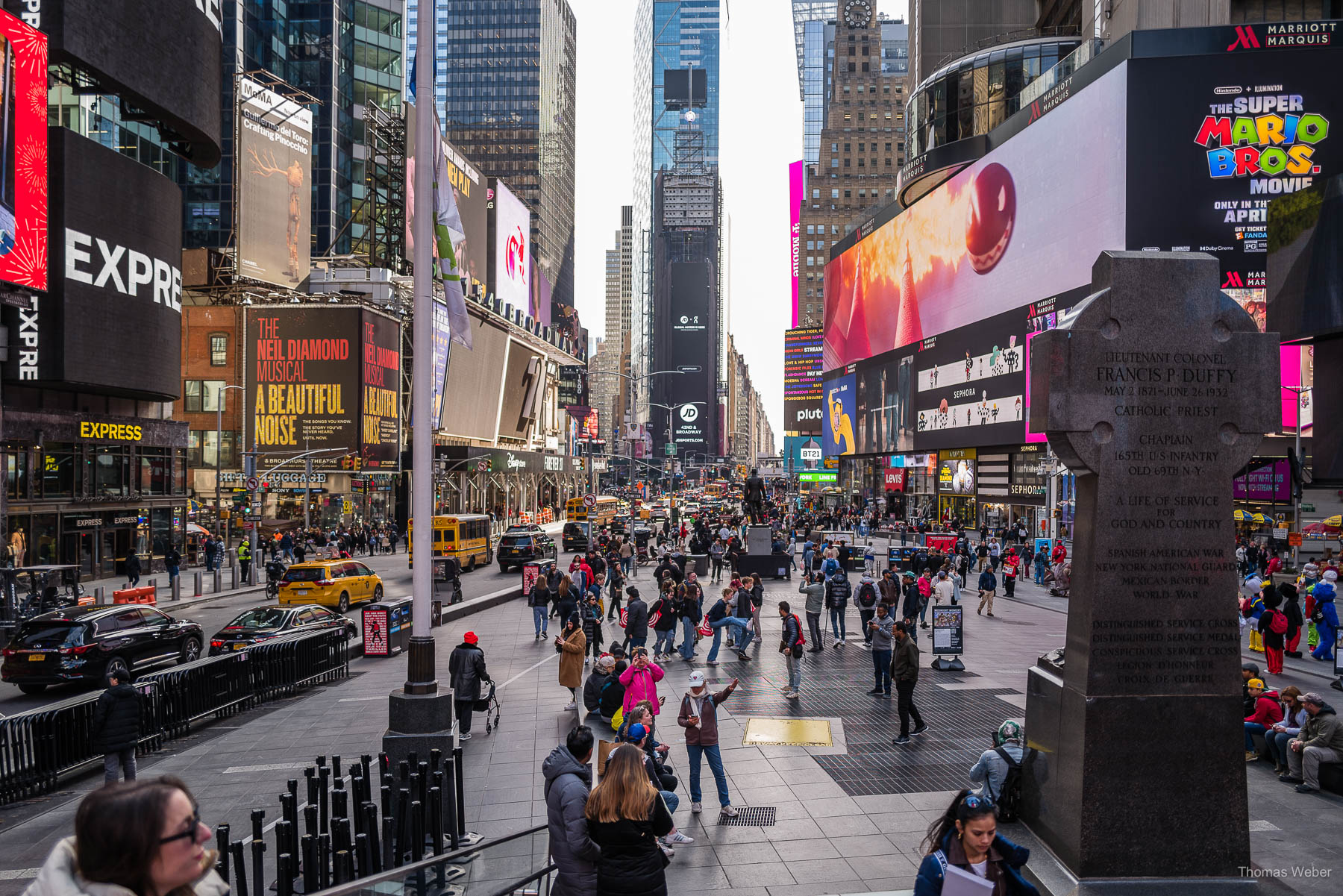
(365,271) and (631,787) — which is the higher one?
(365,271)

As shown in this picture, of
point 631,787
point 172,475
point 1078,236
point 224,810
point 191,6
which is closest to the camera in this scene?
point 631,787

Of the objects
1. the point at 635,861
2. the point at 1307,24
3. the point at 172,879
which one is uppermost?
the point at 1307,24

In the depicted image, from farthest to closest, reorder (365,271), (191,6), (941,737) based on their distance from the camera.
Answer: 1. (365,271)
2. (191,6)
3. (941,737)

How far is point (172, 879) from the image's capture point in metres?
3.00

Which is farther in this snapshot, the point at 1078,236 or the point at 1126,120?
the point at 1078,236

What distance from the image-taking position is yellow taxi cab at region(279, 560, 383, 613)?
2872 centimetres

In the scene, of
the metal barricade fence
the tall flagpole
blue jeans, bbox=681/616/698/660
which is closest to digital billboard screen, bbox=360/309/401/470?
the metal barricade fence

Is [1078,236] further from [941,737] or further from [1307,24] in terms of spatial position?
[941,737]

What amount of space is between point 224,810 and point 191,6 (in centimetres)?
4016

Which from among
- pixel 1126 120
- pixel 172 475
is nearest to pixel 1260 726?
pixel 172 475

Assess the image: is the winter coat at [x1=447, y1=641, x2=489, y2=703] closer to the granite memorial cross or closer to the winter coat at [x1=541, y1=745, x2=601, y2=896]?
the winter coat at [x1=541, y1=745, x2=601, y2=896]

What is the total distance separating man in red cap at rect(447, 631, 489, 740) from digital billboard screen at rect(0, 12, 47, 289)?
2214 cm

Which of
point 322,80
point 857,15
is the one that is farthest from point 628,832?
point 857,15

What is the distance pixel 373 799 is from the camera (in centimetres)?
1131
